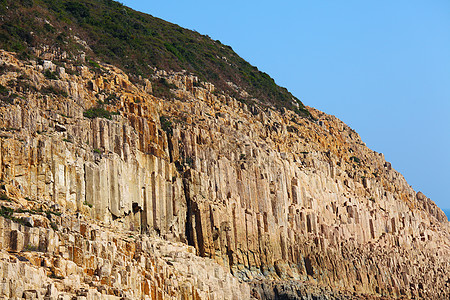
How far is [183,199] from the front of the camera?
290 ft

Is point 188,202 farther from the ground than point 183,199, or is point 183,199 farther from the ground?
point 183,199

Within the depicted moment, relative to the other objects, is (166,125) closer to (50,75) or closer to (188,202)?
(188,202)

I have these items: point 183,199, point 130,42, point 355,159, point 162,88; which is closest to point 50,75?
point 183,199

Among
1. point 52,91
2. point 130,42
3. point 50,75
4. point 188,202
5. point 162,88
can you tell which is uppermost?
point 130,42

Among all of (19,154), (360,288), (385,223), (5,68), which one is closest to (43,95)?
→ (5,68)

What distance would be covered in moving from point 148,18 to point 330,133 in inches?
1308

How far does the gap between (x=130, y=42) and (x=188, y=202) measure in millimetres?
33459

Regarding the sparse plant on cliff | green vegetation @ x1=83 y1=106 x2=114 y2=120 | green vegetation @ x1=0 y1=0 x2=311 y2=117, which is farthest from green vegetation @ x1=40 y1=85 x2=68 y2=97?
green vegetation @ x1=0 y1=0 x2=311 y2=117

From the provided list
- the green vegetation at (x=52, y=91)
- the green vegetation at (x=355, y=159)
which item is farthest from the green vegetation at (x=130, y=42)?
the green vegetation at (x=355, y=159)

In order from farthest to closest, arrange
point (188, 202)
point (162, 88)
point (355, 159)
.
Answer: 1. point (355, 159)
2. point (162, 88)
3. point (188, 202)

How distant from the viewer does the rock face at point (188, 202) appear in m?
58.2

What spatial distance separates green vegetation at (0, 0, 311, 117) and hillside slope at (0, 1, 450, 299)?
1.47m

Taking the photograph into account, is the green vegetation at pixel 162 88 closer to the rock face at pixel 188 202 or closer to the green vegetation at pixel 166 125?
the rock face at pixel 188 202

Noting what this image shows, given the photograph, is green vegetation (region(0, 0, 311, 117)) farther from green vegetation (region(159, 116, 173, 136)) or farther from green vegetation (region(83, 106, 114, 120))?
green vegetation (region(83, 106, 114, 120))
